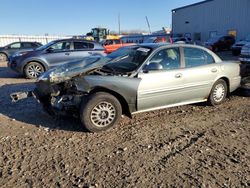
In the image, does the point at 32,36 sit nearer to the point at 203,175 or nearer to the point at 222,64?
the point at 222,64

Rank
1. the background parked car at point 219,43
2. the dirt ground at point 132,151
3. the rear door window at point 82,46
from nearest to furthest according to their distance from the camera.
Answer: the dirt ground at point 132,151
the rear door window at point 82,46
the background parked car at point 219,43

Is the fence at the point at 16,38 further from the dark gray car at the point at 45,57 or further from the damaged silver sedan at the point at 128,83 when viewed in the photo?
the damaged silver sedan at the point at 128,83

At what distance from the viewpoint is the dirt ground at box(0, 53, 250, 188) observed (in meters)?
3.12

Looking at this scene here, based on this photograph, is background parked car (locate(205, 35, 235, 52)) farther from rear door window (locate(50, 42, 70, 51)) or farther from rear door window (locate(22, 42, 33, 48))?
rear door window (locate(50, 42, 70, 51))

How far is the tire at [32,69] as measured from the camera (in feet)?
31.6

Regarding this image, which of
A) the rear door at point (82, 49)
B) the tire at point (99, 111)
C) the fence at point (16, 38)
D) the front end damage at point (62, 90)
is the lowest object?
the tire at point (99, 111)

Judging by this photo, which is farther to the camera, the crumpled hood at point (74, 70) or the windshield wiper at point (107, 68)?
the windshield wiper at point (107, 68)

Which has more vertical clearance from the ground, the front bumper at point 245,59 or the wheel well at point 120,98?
the front bumper at point 245,59

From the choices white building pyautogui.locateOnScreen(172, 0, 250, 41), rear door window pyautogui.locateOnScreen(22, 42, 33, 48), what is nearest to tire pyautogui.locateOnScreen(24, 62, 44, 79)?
rear door window pyautogui.locateOnScreen(22, 42, 33, 48)

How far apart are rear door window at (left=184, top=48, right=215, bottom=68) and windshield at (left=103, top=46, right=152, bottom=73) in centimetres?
85

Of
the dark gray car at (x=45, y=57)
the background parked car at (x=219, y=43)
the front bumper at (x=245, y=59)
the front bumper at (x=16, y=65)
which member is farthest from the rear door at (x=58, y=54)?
the background parked car at (x=219, y=43)

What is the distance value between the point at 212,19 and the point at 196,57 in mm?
28966

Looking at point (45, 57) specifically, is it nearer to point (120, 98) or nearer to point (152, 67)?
point (120, 98)

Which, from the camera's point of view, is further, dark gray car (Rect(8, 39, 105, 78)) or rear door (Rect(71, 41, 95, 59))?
rear door (Rect(71, 41, 95, 59))
